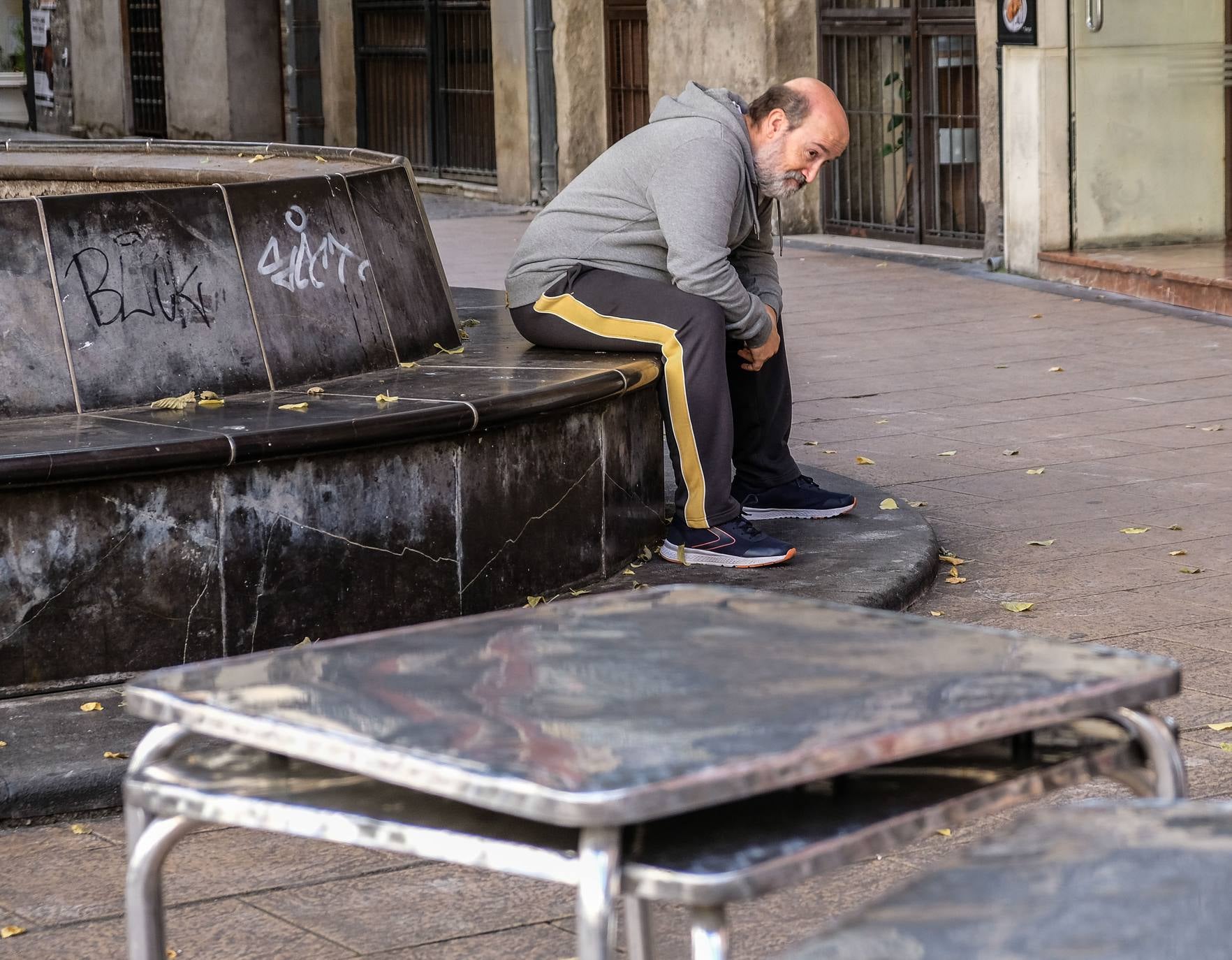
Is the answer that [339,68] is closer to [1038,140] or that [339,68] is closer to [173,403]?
[1038,140]

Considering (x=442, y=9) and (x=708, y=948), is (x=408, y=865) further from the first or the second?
(x=442, y=9)

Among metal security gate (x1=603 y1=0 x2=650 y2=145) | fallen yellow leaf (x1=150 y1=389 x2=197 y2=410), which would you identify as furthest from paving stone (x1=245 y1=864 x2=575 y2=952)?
metal security gate (x1=603 y1=0 x2=650 y2=145)

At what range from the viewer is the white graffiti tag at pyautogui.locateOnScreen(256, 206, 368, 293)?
5.03m

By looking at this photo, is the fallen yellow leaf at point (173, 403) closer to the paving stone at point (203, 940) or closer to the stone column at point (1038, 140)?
the paving stone at point (203, 940)

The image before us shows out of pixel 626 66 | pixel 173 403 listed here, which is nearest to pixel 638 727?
pixel 173 403

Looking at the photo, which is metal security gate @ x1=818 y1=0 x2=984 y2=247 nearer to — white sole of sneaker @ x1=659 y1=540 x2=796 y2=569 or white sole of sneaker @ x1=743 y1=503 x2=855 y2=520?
white sole of sneaker @ x1=743 y1=503 x2=855 y2=520

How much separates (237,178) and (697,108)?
2.07m

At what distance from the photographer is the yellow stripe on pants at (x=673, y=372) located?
5297 millimetres

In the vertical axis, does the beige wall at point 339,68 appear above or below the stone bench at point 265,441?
above

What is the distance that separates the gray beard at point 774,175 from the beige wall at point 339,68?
15.7m

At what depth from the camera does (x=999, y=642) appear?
5.93ft

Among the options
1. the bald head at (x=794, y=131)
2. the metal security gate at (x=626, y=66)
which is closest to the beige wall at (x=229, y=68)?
the metal security gate at (x=626, y=66)

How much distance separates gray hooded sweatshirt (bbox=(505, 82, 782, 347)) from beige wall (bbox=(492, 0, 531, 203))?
1211cm

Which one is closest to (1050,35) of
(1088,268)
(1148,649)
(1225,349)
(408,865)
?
(1088,268)
